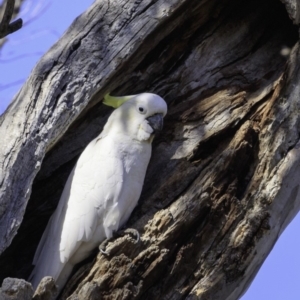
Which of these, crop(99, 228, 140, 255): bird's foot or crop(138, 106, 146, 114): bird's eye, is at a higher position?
crop(138, 106, 146, 114): bird's eye

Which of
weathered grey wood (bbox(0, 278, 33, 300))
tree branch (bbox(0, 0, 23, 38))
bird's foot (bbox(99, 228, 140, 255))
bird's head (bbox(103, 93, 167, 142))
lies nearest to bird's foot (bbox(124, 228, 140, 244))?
bird's foot (bbox(99, 228, 140, 255))

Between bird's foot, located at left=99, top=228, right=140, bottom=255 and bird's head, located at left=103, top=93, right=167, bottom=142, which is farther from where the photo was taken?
bird's head, located at left=103, top=93, right=167, bottom=142

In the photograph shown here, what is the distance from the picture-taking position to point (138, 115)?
12.5 ft

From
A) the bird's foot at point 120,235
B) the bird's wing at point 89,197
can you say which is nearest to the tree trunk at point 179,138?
the bird's foot at point 120,235

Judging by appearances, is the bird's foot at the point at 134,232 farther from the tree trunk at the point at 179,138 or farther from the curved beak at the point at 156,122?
the curved beak at the point at 156,122

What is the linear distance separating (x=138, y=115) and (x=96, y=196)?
47cm

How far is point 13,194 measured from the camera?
3188 mm

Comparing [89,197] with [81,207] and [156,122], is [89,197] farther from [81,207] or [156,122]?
[156,122]

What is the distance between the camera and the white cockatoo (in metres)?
3.57

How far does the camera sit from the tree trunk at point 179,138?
336 cm

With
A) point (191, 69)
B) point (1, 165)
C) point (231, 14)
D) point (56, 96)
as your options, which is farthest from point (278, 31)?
point (1, 165)

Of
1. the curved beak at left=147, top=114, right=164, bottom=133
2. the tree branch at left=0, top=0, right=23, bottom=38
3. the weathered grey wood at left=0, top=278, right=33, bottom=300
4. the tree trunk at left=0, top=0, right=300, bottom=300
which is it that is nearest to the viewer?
the weathered grey wood at left=0, top=278, right=33, bottom=300

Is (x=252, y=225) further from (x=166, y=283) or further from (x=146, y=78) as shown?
(x=146, y=78)

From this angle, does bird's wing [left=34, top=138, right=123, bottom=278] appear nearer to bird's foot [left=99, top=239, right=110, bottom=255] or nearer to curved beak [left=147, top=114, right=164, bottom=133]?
bird's foot [left=99, top=239, right=110, bottom=255]
